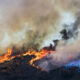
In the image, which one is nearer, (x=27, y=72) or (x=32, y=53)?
(x=32, y=53)

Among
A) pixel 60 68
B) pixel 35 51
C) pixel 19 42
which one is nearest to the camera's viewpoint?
pixel 19 42

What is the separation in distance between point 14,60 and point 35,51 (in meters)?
4.64

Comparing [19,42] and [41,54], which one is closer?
[19,42]

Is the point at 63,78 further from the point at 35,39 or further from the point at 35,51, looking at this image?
the point at 35,39

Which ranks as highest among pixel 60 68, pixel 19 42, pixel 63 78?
pixel 19 42

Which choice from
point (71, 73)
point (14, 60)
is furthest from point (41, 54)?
point (71, 73)

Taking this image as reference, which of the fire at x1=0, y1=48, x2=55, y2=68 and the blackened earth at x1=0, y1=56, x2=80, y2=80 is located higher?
the fire at x1=0, y1=48, x2=55, y2=68

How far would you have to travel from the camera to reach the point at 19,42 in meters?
26.1

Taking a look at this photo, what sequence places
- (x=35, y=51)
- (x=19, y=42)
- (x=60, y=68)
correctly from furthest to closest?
(x=60, y=68) → (x=35, y=51) → (x=19, y=42)

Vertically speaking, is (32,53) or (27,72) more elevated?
(32,53)

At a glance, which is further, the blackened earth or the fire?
the blackened earth

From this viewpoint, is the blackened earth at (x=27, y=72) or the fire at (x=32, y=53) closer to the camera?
the fire at (x=32, y=53)

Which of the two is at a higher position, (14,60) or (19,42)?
(19,42)

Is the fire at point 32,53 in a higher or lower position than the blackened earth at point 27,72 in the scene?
higher
